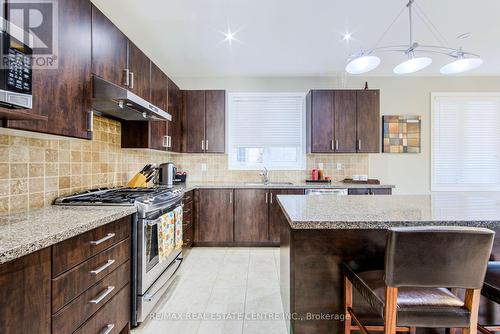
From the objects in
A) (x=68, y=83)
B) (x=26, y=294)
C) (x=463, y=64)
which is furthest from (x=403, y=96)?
(x=26, y=294)

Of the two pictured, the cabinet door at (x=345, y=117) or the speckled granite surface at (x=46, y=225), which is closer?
the speckled granite surface at (x=46, y=225)

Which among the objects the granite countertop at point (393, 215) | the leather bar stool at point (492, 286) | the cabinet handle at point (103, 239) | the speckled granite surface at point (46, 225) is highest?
the granite countertop at point (393, 215)

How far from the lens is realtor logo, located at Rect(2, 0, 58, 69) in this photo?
3.97ft

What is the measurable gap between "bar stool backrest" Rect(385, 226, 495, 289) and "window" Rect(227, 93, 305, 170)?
3.27m

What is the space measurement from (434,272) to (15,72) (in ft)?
6.35

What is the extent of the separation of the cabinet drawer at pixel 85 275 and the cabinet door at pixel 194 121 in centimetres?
237

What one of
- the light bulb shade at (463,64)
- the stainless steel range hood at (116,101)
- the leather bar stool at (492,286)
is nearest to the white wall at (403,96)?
the light bulb shade at (463,64)

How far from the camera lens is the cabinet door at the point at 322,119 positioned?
12.6ft

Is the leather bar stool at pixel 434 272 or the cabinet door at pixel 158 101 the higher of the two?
the cabinet door at pixel 158 101

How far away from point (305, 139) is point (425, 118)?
2017mm

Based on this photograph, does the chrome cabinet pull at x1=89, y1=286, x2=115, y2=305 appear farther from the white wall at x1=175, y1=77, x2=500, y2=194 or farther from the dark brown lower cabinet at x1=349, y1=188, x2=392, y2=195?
the white wall at x1=175, y1=77, x2=500, y2=194

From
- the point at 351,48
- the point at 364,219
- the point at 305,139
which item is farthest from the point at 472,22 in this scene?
the point at 364,219

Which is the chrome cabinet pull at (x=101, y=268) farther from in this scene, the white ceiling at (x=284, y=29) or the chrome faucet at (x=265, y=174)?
the chrome faucet at (x=265, y=174)

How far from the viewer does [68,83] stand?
5.07ft
